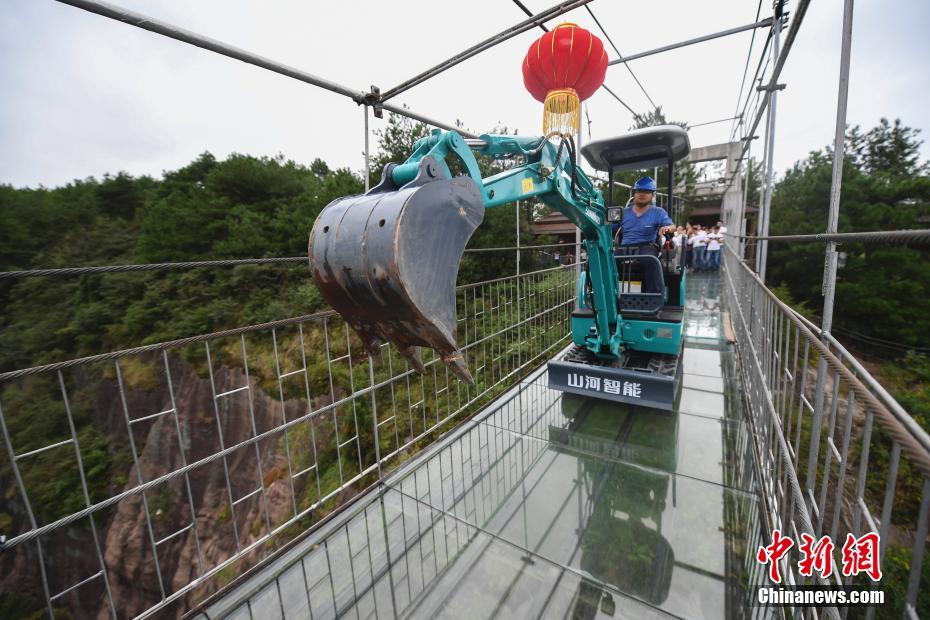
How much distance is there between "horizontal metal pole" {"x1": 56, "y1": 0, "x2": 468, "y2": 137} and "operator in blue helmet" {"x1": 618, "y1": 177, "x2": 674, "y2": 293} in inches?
127

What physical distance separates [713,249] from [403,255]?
15.3m

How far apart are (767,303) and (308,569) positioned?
10.7ft

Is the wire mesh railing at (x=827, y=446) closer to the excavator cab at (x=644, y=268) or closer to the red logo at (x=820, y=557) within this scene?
the red logo at (x=820, y=557)

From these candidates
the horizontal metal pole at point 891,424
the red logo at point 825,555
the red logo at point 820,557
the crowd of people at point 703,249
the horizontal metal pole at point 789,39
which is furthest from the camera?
the crowd of people at point 703,249

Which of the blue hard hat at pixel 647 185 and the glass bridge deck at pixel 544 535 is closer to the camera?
the glass bridge deck at pixel 544 535

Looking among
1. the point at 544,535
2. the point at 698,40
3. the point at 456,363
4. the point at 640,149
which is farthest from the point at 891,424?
the point at 698,40

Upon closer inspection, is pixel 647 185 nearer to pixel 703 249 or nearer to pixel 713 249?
pixel 713 249

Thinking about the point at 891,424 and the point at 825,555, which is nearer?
the point at 891,424

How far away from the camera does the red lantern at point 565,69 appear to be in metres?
3.16

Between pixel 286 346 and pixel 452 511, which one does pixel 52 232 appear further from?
pixel 452 511

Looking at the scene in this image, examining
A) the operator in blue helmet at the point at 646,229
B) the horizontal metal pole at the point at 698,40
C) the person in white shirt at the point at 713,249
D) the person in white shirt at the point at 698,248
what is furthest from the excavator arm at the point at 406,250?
the person in white shirt at the point at 698,248

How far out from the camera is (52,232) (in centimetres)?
2461

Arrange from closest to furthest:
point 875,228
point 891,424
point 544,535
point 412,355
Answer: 1. point 891,424
2. point 412,355
3. point 544,535
4. point 875,228

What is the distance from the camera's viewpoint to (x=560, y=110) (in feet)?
10.7
